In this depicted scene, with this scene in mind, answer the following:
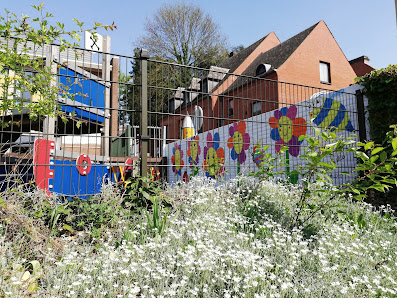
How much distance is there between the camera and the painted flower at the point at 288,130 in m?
6.54

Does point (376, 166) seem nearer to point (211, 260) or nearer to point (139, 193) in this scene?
point (211, 260)

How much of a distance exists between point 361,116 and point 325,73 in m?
13.9

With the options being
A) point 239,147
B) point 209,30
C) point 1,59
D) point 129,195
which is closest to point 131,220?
point 129,195

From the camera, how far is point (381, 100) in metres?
5.29

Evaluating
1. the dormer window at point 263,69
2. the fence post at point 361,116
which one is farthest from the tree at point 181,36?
the fence post at point 361,116

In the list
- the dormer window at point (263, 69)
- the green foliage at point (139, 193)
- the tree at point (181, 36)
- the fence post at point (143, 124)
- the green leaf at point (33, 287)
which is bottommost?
the green leaf at point (33, 287)

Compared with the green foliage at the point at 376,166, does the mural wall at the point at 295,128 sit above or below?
above

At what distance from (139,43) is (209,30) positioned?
5582mm

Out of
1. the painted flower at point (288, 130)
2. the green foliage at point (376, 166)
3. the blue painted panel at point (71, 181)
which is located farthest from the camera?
the painted flower at point (288, 130)

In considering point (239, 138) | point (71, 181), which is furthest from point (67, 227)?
point (239, 138)

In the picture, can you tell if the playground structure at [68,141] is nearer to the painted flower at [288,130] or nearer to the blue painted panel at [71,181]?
the blue painted panel at [71,181]

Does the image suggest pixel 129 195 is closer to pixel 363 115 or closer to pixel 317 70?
pixel 363 115

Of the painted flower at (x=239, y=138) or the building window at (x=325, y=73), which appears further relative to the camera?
the building window at (x=325, y=73)

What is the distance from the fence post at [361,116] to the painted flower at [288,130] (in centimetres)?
106
